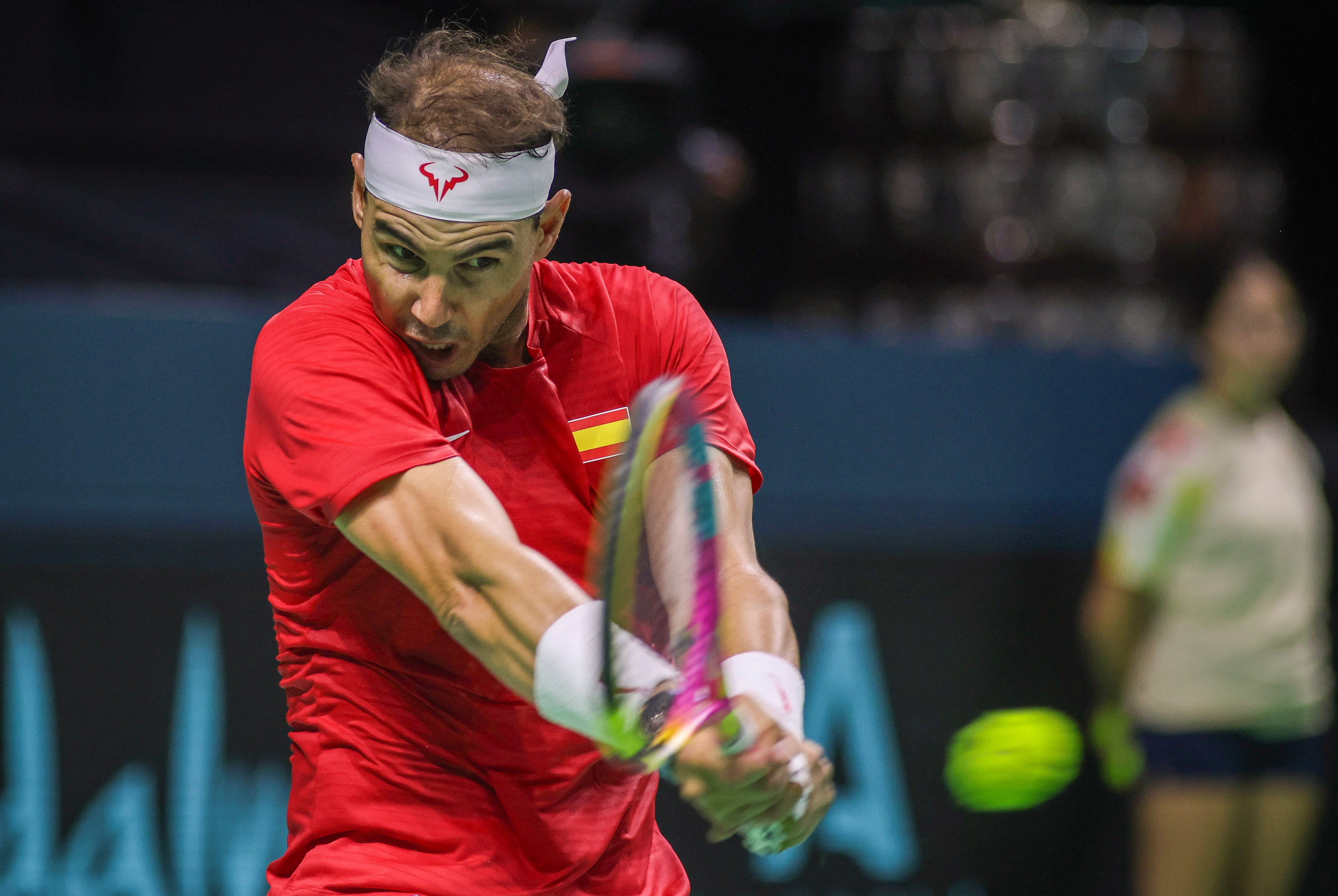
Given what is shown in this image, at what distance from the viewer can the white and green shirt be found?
3.64 metres


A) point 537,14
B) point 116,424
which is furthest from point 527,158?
point 537,14

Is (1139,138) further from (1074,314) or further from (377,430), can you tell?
(377,430)

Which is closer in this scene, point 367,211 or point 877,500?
point 367,211

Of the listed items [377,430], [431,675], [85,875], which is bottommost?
[85,875]

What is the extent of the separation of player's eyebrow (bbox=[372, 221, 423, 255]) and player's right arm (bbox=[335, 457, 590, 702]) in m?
0.30

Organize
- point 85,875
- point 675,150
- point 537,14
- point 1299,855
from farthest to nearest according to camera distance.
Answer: point 537,14, point 675,150, point 1299,855, point 85,875

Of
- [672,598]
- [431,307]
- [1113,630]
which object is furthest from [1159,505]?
[431,307]

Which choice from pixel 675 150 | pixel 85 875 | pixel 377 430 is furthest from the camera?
pixel 675 150

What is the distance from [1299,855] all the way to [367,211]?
10.1 ft

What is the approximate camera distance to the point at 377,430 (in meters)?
1.54

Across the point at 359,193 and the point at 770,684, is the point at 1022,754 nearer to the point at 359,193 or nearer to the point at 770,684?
the point at 770,684

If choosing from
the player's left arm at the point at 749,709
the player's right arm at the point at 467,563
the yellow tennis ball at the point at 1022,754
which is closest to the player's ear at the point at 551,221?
the player's left arm at the point at 749,709

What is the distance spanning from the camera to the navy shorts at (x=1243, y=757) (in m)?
3.61

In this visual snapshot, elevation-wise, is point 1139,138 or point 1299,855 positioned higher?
point 1139,138
